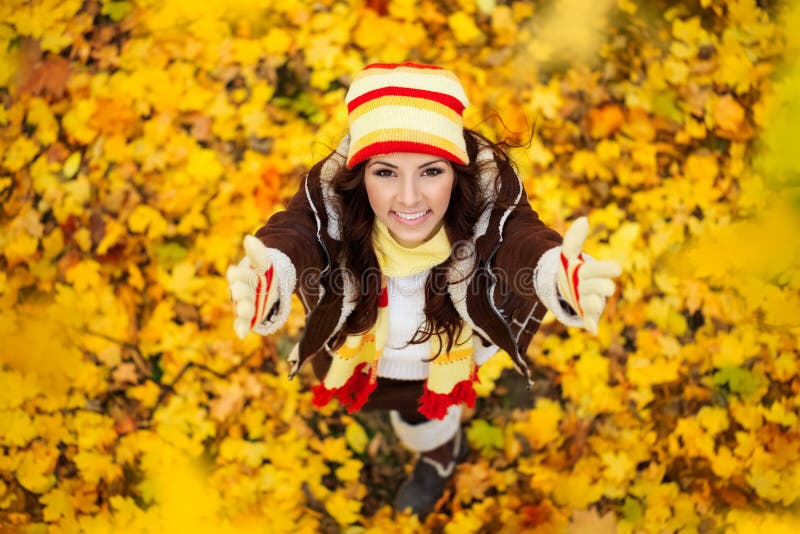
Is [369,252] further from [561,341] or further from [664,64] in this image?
[664,64]

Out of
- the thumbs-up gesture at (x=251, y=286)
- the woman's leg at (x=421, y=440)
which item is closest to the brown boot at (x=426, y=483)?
the woman's leg at (x=421, y=440)

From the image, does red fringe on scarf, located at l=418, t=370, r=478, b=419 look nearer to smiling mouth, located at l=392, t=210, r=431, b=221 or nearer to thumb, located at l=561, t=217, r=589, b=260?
smiling mouth, located at l=392, t=210, r=431, b=221

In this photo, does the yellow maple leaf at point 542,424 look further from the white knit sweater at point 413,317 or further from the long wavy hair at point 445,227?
the long wavy hair at point 445,227

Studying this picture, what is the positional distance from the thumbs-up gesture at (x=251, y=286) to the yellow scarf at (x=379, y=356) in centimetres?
42

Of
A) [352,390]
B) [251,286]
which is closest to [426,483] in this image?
[352,390]

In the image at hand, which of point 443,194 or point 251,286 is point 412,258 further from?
point 251,286

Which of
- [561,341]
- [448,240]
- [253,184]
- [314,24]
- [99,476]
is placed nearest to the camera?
[448,240]

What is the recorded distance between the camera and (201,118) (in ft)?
10.8

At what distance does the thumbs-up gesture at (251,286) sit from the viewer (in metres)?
1.36

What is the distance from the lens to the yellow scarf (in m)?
1.79

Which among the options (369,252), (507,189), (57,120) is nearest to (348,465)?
(369,252)

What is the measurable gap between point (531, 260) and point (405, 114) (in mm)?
474

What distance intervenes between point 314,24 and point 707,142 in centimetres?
208

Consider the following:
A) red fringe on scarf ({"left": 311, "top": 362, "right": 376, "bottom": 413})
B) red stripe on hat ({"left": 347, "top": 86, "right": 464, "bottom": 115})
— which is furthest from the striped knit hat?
red fringe on scarf ({"left": 311, "top": 362, "right": 376, "bottom": 413})
